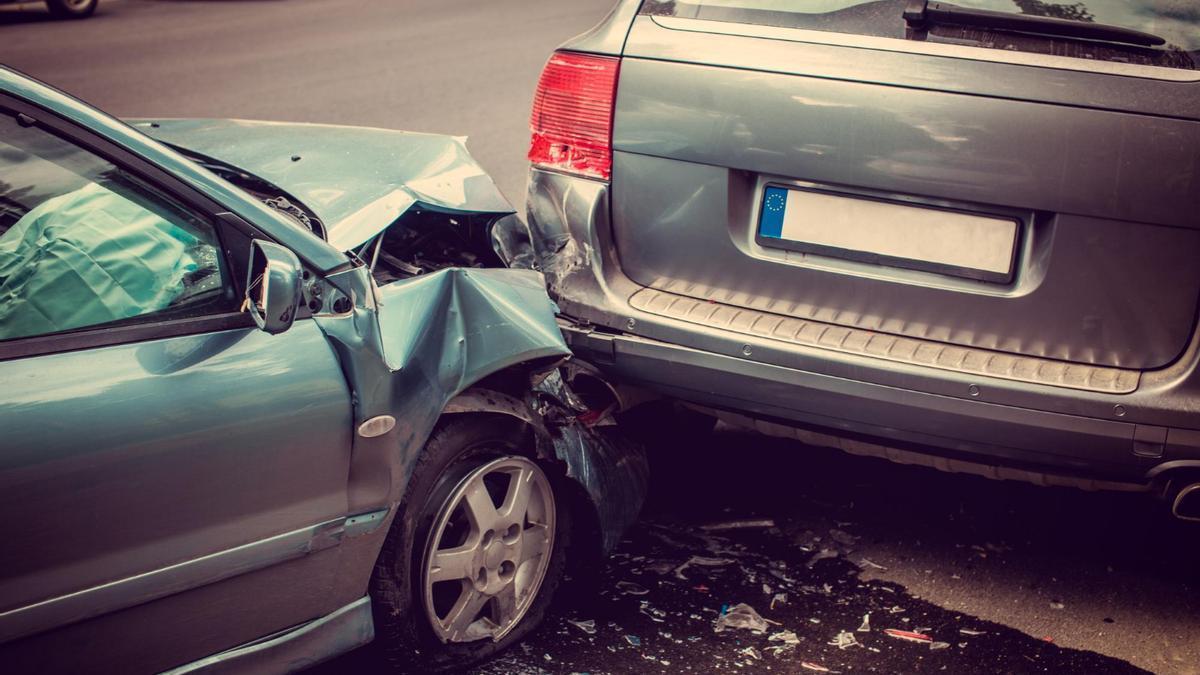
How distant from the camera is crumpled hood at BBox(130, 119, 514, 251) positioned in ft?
11.2

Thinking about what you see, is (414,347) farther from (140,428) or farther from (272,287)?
(140,428)

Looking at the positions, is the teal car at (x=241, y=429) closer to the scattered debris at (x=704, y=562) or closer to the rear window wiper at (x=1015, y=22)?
the scattered debris at (x=704, y=562)

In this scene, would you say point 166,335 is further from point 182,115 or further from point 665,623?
point 182,115

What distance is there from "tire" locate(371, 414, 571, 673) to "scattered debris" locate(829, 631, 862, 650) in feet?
2.53

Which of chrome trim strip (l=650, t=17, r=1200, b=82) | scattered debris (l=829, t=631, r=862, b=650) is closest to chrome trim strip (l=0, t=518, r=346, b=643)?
scattered debris (l=829, t=631, r=862, b=650)

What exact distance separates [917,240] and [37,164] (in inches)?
83.8

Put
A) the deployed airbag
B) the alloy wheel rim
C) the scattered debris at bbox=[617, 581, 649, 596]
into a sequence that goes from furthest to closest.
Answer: the scattered debris at bbox=[617, 581, 649, 596], the alloy wheel rim, the deployed airbag

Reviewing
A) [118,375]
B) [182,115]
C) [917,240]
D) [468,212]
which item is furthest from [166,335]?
[182,115]

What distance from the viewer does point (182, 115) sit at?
9.36 meters

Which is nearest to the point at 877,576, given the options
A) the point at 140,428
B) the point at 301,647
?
the point at 301,647

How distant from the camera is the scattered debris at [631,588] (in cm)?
366

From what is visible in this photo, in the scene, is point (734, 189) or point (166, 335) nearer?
point (166, 335)

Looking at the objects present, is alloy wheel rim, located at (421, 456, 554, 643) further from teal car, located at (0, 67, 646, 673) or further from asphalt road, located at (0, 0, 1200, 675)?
asphalt road, located at (0, 0, 1200, 675)

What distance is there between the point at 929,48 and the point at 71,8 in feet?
45.2
